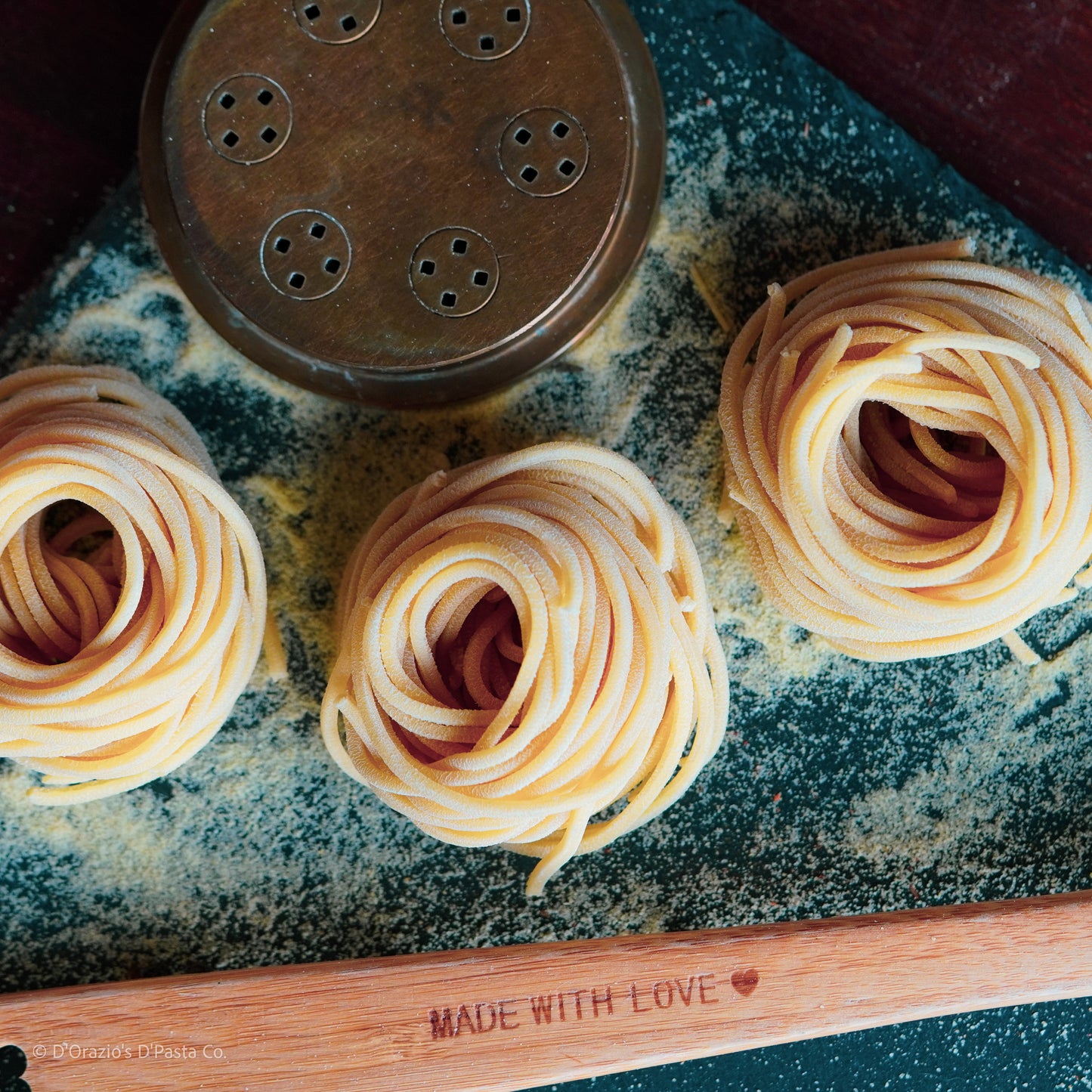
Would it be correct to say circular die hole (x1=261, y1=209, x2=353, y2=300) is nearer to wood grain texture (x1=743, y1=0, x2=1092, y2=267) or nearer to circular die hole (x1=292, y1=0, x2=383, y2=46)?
circular die hole (x1=292, y1=0, x2=383, y2=46)

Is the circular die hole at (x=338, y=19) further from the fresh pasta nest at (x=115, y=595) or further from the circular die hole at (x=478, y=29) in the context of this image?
the fresh pasta nest at (x=115, y=595)

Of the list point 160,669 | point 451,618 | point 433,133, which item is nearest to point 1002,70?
point 433,133

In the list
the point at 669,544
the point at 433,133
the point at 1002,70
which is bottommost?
the point at 669,544

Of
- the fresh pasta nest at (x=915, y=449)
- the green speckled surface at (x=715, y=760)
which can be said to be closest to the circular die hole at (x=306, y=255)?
the green speckled surface at (x=715, y=760)

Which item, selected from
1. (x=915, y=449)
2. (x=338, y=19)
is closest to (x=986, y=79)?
(x=915, y=449)

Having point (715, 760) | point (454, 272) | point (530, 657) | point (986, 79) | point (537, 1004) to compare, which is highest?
point (986, 79)

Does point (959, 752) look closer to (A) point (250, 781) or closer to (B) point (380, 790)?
(B) point (380, 790)

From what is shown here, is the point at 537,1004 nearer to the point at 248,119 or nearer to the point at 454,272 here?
the point at 454,272
